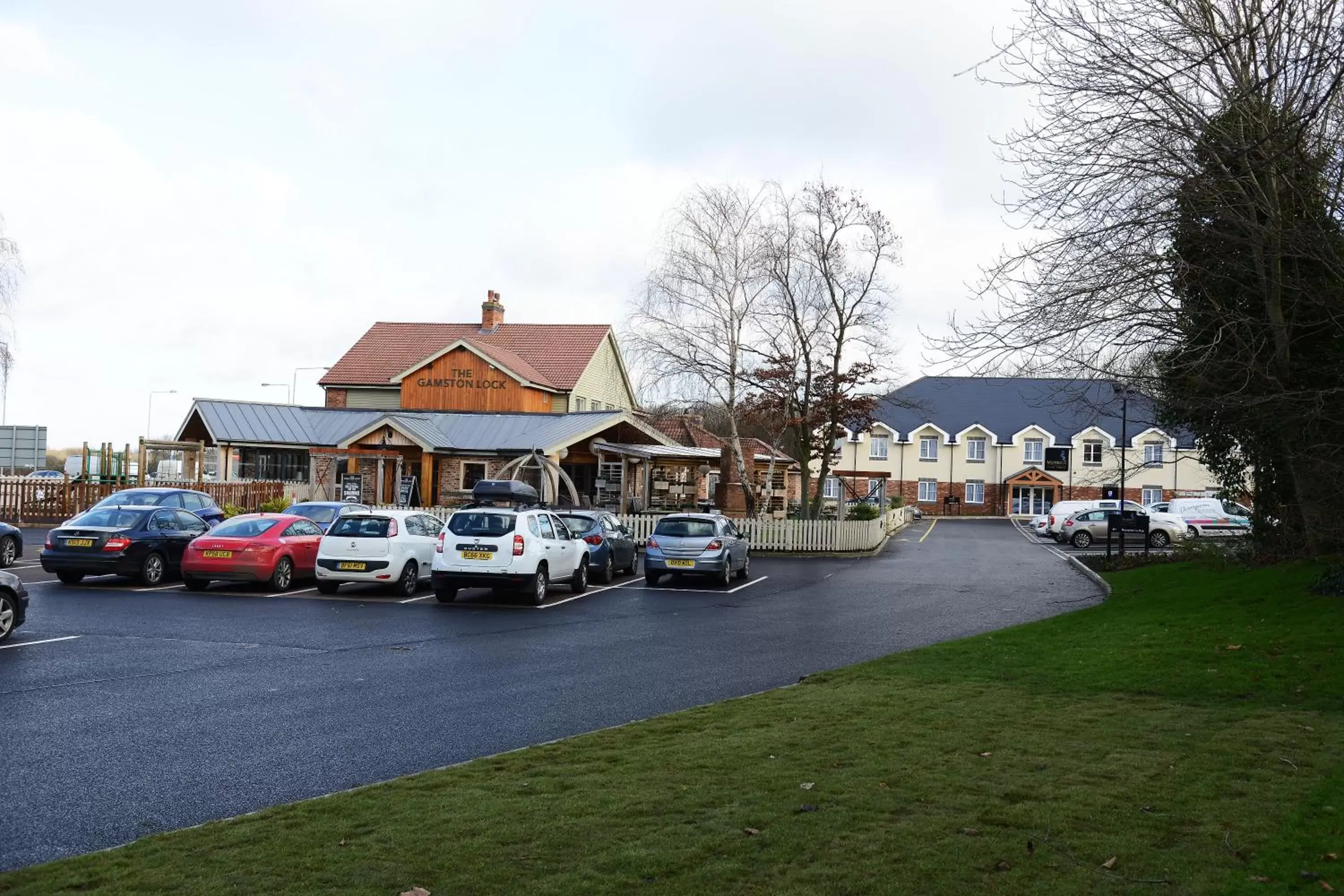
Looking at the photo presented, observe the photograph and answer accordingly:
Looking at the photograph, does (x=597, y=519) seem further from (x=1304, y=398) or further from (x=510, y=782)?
(x=510, y=782)

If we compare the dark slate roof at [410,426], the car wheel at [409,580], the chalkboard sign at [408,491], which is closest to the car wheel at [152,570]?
the car wheel at [409,580]

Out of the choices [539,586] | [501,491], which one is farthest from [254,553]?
[501,491]

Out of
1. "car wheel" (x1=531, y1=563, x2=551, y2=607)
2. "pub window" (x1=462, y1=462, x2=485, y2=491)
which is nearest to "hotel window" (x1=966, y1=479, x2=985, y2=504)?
"pub window" (x1=462, y1=462, x2=485, y2=491)

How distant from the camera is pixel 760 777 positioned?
23.2ft

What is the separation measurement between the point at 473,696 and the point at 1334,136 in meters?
11.4

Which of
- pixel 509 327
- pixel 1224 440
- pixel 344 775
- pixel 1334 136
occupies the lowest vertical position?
pixel 344 775

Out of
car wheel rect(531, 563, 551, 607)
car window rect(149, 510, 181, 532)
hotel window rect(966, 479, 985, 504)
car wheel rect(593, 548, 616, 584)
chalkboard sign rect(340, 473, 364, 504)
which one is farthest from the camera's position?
hotel window rect(966, 479, 985, 504)

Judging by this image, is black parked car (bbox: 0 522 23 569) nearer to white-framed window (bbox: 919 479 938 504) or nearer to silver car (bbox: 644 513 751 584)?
silver car (bbox: 644 513 751 584)

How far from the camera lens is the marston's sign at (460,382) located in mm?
46188

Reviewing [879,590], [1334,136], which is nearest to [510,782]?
[1334,136]

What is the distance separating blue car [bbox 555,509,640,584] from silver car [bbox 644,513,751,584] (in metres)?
0.79

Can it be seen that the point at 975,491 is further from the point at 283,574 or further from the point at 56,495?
the point at 283,574

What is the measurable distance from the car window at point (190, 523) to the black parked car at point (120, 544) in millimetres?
32

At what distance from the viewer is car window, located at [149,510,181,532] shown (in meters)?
21.2
